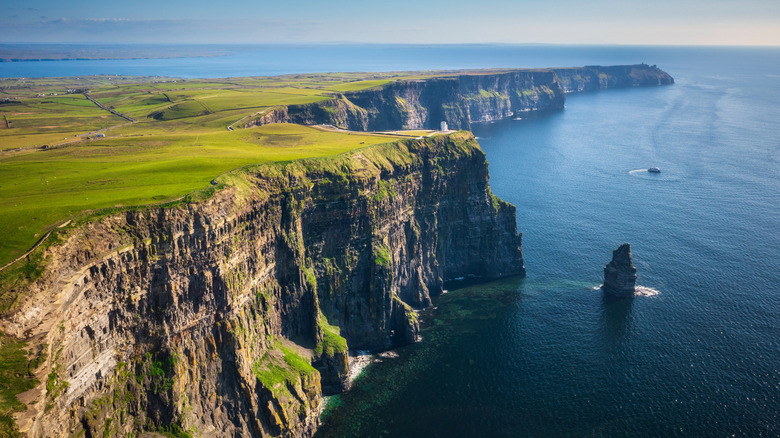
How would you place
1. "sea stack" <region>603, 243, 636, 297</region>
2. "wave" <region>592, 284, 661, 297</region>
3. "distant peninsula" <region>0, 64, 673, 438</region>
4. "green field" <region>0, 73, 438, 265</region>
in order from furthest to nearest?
"wave" <region>592, 284, 661, 297</region> → "sea stack" <region>603, 243, 636, 297</region> → "green field" <region>0, 73, 438, 265</region> → "distant peninsula" <region>0, 64, 673, 438</region>

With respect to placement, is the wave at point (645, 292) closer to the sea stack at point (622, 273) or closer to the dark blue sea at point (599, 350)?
the dark blue sea at point (599, 350)

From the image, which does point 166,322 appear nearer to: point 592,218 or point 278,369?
point 278,369

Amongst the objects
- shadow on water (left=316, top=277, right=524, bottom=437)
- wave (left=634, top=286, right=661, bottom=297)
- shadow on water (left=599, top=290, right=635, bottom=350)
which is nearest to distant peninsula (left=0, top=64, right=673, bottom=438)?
shadow on water (left=316, top=277, right=524, bottom=437)

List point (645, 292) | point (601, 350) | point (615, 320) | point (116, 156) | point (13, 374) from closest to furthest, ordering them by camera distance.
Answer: point (13, 374) → point (601, 350) → point (116, 156) → point (615, 320) → point (645, 292)

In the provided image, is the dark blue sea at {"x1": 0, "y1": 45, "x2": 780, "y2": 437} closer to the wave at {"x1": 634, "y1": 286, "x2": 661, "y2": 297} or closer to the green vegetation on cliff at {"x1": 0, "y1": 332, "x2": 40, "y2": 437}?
the wave at {"x1": 634, "y1": 286, "x2": 661, "y2": 297}

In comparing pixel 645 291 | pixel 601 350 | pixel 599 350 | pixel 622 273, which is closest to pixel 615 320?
pixel 601 350

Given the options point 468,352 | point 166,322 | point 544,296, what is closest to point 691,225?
point 544,296

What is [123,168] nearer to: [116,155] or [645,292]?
[116,155]
